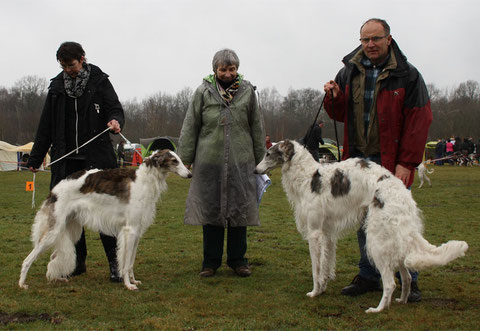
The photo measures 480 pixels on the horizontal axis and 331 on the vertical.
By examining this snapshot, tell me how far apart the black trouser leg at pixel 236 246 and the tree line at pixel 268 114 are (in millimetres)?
46392

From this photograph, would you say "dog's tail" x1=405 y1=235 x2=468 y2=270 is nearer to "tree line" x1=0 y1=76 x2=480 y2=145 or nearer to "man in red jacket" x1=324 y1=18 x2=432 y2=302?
"man in red jacket" x1=324 y1=18 x2=432 y2=302

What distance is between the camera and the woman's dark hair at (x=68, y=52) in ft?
18.6

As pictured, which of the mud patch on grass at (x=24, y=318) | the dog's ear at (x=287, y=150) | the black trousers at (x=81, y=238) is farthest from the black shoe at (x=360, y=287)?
the mud patch on grass at (x=24, y=318)

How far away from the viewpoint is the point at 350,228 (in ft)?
16.8

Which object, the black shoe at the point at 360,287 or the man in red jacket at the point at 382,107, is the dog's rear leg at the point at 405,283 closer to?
the man in red jacket at the point at 382,107

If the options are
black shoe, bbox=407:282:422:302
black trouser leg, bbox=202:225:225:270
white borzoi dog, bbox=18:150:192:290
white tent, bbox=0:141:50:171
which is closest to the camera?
black shoe, bbox=407:282:422:302

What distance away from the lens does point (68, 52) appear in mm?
5664

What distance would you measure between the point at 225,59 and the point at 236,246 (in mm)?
2443

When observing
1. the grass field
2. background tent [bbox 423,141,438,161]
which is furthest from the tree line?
the grass field

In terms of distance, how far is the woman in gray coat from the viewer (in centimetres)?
602

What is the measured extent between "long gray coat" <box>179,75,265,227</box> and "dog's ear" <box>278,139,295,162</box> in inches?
28.4

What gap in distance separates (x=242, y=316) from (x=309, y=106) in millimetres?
63928

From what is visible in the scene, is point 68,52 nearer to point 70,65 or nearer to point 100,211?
point 70,65

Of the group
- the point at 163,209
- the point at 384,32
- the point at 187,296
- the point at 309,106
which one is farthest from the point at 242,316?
the point at 309,106
